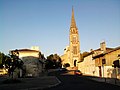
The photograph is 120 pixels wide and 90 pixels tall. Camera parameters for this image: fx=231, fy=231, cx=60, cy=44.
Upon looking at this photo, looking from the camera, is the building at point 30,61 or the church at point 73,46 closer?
the building at point 30,61

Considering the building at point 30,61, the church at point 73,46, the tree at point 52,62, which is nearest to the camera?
the building at point 30,61

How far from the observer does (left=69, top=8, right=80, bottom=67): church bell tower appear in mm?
134625

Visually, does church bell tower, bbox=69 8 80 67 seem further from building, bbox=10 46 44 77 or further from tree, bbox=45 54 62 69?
building, bbox=10 46 44 77

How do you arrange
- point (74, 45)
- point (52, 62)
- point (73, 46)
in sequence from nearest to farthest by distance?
1. point (52, 62)
2. point (73, 46)
3. point (74, 45)

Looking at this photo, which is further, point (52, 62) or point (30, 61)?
point (52, 62)

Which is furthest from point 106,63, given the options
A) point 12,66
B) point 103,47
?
point 12,66

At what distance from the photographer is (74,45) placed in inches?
5463

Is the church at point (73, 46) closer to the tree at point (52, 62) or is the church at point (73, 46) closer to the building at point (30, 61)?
the tree at point (52, 62)

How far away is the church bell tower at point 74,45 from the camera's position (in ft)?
442

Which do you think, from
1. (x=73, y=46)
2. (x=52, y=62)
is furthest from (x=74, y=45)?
(x=52, y=62)

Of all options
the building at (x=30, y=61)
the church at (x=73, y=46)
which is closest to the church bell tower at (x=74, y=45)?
the church at (x=73, y=46)

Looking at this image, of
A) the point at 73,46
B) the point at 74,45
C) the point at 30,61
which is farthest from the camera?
the point at 74,45

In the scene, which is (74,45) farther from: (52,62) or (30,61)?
(30,61)

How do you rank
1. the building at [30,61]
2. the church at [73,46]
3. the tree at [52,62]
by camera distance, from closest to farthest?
1. the building at [30,61]
2. the tree at [52,62]
3. the church at [73,46]
